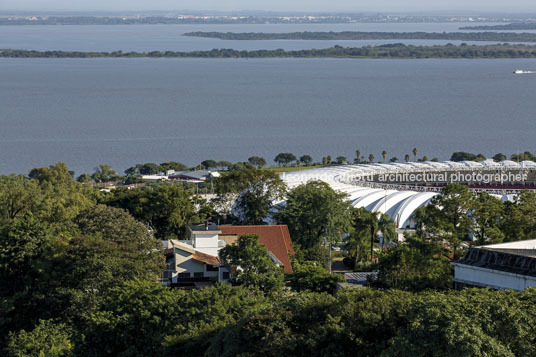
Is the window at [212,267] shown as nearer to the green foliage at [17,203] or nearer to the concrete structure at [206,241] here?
the concrete structure at [206,241]

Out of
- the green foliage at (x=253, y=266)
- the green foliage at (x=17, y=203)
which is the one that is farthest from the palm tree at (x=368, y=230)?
the green foliage at (x=17, y=203)

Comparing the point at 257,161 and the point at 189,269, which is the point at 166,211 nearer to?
the point at 189,269

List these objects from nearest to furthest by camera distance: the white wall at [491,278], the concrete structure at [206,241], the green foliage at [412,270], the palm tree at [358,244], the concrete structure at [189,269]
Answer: the white wall at [491,278], the green foliage at [412,270], the concrete structure at [189,269], the concrete structure at [206,241], the palm tree at [358,244]

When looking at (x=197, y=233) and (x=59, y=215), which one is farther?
(x=59, y=215)

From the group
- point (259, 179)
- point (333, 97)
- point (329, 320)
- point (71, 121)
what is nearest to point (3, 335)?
point (329, 320)

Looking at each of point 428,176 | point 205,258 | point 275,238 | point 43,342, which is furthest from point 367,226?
point 428,176

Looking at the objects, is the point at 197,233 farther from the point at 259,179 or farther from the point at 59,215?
the point at 259,179

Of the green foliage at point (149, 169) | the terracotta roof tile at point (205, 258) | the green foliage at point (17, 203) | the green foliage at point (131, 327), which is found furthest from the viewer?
the green foliage at point (149, 169)
